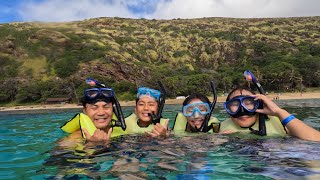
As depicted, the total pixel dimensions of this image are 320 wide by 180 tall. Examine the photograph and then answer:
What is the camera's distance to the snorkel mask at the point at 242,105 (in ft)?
17.0

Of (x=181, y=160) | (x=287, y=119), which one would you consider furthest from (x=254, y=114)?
(x=181, y=160)

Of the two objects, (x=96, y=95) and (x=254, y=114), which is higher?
(x=96, y=95)

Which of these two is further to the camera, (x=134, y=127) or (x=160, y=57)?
(x=160, y=57)

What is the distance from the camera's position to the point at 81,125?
490cm

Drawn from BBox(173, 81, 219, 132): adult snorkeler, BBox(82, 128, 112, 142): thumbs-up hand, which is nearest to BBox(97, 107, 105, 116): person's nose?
BBox(82, 128, 112, 142): thumbs-up hand

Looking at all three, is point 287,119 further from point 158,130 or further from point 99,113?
point 99,113

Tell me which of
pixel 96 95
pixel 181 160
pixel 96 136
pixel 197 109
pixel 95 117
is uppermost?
pixel 96 95

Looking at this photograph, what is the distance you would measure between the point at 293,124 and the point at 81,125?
3.16m

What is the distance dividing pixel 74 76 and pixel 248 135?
53.0 meters

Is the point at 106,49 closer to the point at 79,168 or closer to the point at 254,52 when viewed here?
the point at 254,52

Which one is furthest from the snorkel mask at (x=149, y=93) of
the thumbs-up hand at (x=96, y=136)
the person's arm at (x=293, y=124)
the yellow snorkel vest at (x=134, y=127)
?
the person's arm at (x=293, y=124)

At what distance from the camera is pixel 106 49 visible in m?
67.8

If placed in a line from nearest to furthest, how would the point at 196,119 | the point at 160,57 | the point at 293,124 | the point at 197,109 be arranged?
the point at 293,124
the point at 197,109
the point at 196,119
the point at 160,57

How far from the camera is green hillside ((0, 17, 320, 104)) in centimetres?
5209
